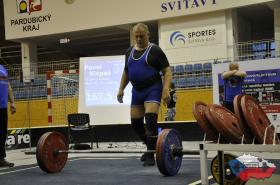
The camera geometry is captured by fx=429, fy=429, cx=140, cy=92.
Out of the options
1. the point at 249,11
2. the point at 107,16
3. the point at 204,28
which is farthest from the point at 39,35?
the point at 249,11

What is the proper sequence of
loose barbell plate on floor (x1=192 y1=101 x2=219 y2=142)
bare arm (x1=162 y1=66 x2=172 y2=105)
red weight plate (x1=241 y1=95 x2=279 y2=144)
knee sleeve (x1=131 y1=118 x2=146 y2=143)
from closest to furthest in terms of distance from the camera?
1. red weight plate (x1=241 y1=95 x2=279 y2=144)
2. loose barbell plate on floor (x1=192 y1=101 x2=219 y2=142)
3. bare arm (x1=162 y1=66 x2=172 y2=105)
4. knee sleeve (x1=131 y1=118 x2=146 y2=143)

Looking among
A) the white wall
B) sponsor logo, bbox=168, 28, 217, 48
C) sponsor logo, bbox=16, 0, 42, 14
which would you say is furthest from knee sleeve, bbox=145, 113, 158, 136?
sponsor logo, bbox=16, 0, 42, 14

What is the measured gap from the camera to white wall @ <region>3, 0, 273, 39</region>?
44.5 feet

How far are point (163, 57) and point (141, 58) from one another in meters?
0.21

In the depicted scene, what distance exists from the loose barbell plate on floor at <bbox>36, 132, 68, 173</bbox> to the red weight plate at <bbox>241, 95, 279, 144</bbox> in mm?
2158

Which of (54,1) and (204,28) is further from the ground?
(54,1)

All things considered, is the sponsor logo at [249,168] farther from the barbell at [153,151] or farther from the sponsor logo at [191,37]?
the sponsor logo at [191,37]

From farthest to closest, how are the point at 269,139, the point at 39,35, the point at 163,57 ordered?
1. the point at 39,35
2. the point at 163,57
3. the point at 269,139

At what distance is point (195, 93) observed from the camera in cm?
1090

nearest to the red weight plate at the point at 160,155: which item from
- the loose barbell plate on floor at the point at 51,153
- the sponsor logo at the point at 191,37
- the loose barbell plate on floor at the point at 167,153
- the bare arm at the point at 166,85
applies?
the loose barbell plate on floor at the point at 167,153

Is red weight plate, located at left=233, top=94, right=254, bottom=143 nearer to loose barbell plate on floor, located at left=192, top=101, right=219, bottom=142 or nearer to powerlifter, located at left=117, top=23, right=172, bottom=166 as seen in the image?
loose barbell plate on floor, located at left=192, top=101, right=219, bottom=142

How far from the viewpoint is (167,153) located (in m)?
3.51

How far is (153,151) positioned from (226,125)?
1147mm

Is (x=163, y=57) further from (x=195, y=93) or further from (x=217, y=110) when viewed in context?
(x=195, y=93)
